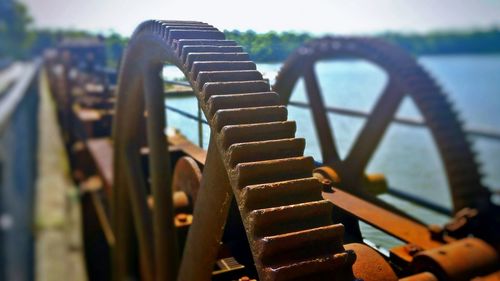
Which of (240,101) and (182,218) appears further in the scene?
(182,218)

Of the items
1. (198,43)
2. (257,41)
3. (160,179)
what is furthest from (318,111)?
(198,43)

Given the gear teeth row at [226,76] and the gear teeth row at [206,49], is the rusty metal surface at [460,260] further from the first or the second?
the gear teeth row at [206,49]

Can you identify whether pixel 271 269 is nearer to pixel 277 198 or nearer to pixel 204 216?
pixel 277 198

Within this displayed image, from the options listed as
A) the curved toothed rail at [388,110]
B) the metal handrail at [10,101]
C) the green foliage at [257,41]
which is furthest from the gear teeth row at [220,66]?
the metal handrail at [10,101]

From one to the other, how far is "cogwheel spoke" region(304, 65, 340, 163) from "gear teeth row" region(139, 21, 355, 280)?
297cm

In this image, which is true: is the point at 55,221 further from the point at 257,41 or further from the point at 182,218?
the point at 257,41

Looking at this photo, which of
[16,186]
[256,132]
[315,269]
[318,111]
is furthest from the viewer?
[16,186]

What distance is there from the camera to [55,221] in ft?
42.5

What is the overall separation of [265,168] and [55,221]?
13161 millimetres

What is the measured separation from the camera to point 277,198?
1331 millimetres

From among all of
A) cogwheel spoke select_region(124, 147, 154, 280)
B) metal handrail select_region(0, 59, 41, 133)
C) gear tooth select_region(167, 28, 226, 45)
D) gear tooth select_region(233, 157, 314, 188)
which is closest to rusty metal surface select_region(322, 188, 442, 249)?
gear tooth select_region(233, 157, 314, 188)

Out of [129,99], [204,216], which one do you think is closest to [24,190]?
[129,99]

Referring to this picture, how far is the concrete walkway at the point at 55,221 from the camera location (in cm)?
955

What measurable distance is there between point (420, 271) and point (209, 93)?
122cm
